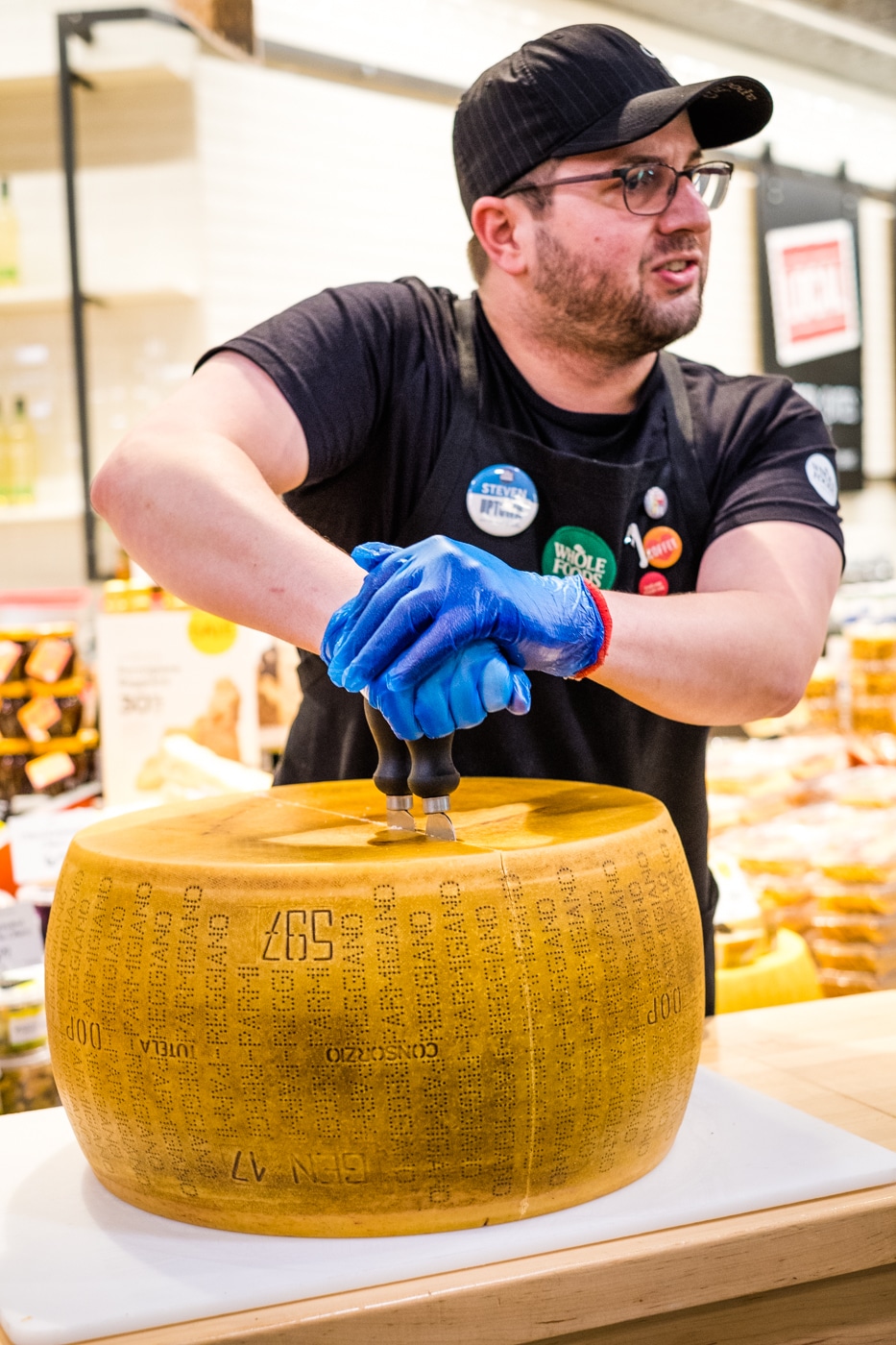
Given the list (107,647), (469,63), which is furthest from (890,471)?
(107,647)

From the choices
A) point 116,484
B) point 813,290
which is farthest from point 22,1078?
point 813,290

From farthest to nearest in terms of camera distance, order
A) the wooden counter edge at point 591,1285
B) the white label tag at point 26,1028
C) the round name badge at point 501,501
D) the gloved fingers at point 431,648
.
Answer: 1. the white label tag at point 26,1028
2. the round name badge at point 501,501
3. the gloved fingers at point 431,648
4. the wooden counter edge at point 591,1285

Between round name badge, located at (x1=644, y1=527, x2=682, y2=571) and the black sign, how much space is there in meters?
3.52

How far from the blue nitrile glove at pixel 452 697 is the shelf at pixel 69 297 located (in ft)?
9.70

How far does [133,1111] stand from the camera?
2.70 ft

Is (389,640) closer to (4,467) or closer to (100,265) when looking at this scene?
(4,467)

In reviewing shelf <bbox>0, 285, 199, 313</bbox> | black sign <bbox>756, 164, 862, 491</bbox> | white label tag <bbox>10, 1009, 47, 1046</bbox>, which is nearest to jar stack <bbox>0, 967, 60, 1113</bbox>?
white label tag <bbox>10, 1009, 47, 1046</bbox>

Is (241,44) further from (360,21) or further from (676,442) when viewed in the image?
(360,21)

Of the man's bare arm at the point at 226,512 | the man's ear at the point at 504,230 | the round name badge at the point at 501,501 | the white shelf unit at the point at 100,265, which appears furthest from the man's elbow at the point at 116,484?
the white shelf unit at the point at 100,265

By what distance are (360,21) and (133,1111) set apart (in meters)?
3.87

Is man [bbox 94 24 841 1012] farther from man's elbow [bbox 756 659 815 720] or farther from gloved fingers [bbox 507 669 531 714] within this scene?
gloved fingers [bbox 507 669 531 714]

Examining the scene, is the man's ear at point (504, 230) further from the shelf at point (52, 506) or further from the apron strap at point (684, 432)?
the shelf at point (52, 506)

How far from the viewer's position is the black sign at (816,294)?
15.8 feet

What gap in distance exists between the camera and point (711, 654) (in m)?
1.24
